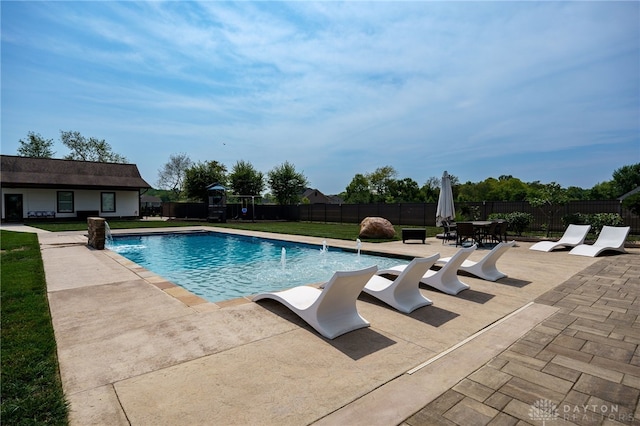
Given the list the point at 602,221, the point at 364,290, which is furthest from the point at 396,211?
the point at 364,290

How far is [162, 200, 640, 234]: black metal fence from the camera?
15711mm

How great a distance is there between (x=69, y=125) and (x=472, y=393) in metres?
53.0

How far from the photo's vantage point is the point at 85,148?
45.2 metres

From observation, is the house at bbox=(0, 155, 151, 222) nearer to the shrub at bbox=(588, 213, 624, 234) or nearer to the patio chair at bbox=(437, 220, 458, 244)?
the patio chair at bbox=(437, 220, 458, 244)

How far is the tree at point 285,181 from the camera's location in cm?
3600

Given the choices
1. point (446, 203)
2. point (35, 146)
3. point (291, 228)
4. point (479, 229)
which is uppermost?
point (35, 146)

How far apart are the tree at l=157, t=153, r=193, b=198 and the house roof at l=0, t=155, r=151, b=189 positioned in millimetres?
26904

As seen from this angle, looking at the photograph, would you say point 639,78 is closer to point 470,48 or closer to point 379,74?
point 470,48

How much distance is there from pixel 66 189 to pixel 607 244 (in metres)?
30.0

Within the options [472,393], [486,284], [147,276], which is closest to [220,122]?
[147,276]

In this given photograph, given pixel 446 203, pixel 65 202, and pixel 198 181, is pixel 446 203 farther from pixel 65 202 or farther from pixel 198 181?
pixel 198 181

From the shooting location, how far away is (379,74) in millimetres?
14852

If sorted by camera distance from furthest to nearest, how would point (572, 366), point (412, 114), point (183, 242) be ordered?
point (412, 114) < point (183, 242) < point (572, 366)

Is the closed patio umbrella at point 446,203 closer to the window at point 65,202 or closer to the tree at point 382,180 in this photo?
the window at point 65,202
